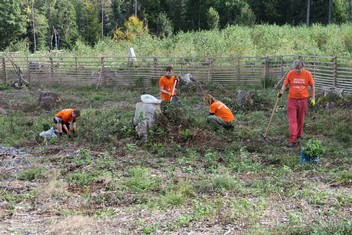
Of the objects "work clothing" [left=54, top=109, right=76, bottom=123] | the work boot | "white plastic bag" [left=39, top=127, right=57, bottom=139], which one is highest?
"work clothing" [left=54, top=109, right=76, bottom=123]

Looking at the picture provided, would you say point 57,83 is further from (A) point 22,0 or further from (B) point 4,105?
(A) point 22,0

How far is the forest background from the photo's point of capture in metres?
25.1

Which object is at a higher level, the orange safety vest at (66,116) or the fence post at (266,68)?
the fence post at (266,68)

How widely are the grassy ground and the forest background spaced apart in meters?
13.4

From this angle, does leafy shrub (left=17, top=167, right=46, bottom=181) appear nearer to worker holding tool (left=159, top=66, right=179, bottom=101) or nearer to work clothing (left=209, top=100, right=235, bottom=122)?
work clothing (left=209, top=100, right=235, bottom=122)

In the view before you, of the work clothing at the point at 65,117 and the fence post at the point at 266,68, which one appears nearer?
the work clothing at the point at 65,117

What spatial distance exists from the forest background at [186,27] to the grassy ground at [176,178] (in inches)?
526

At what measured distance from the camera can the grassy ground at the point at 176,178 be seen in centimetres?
499

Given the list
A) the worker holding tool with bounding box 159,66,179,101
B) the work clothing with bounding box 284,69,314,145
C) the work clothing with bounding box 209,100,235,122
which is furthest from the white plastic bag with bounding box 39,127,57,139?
the work clothing with bounding box 284,69,314,145

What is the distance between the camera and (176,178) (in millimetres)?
6770

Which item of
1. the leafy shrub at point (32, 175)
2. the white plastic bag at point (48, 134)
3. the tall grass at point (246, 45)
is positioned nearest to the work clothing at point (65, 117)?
the white plastic bag at point (48, 134)

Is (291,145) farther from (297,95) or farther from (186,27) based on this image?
(186,27)

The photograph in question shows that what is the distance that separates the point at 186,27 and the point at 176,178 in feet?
161

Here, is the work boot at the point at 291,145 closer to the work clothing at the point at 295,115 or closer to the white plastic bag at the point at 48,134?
the work clothing at the point at 295,115
